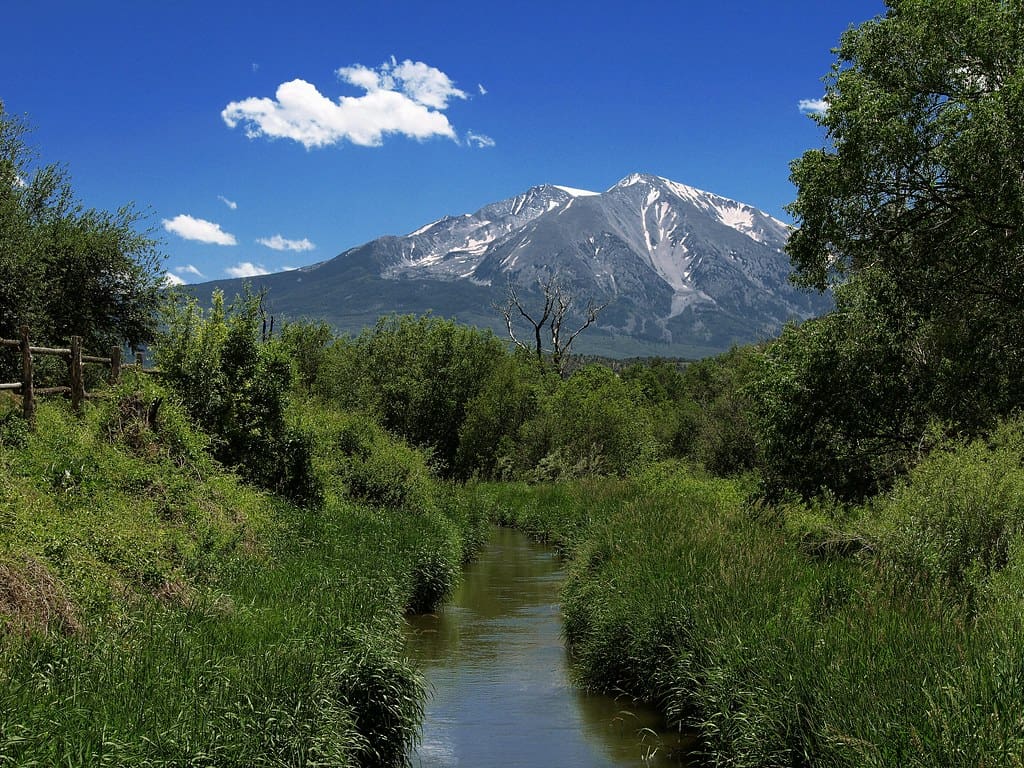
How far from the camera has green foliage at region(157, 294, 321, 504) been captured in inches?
863

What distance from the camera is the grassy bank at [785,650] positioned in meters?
6.87

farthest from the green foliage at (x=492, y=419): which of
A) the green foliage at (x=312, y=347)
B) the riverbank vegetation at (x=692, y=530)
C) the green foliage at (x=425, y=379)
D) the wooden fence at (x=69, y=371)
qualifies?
the wooden fence at (x=69, y=371)

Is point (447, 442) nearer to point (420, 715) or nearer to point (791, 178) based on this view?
point (791, 178)

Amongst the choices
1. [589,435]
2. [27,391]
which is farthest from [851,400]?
[589,435]

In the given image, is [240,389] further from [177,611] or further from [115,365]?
[177,611]

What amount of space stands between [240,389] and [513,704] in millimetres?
12285

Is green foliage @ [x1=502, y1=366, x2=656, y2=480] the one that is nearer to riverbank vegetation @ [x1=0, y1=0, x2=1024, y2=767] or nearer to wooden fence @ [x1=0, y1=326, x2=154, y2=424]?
riverbank vegetation @ [x1=0, y1=0, x2=1024, y2=767]

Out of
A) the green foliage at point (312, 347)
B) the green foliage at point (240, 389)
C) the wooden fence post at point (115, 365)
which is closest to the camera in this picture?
the wooden fence post at point (115, 365)

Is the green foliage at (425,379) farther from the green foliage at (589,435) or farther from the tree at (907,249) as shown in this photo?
the tree at (907,249)

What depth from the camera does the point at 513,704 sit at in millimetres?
12828

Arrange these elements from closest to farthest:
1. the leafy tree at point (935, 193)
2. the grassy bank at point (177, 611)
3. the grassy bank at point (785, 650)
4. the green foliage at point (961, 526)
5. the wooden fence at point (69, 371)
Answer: the grassy bank at point (785, 650), the grassy bank at point (177, 611), the green foliage at point (961, 526), the wooden fence at point (69, 371), the leafy tree at point (935, 193)

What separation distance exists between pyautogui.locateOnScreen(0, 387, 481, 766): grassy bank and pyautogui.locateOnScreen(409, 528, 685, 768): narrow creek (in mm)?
885

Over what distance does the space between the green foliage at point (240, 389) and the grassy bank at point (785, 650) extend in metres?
8.90

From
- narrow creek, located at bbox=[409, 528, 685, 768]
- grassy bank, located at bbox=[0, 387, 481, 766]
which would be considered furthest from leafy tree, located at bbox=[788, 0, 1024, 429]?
grassy bank, located at bbox=[0, 387, 481, 766]
